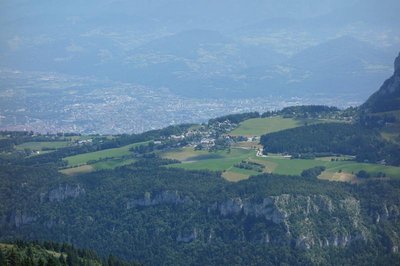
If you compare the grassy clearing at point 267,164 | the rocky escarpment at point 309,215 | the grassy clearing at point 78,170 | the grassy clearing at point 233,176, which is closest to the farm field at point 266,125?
the grassy clearing at point 267,164

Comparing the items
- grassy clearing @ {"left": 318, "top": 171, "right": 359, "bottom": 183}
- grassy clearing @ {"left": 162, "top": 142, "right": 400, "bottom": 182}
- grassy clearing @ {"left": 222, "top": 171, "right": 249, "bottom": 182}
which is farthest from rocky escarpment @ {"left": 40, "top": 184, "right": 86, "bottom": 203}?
grassy clearing @ {"left": 318, "top": 171, "right": 359, "bottom": 183}

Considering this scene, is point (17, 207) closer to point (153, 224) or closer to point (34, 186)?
point (34, 186)

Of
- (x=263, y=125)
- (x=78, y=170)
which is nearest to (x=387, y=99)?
(x=263, y=125)

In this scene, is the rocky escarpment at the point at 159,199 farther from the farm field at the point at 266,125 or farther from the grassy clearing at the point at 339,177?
the farm field at the point at 266,125

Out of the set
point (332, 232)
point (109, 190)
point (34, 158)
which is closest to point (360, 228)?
point (332, 232)

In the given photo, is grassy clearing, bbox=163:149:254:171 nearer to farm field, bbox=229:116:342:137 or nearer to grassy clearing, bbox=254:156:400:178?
grassy clearing, bbox=254:156:400:178

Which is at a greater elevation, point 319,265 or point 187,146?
point 187,146
